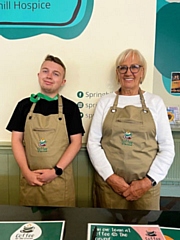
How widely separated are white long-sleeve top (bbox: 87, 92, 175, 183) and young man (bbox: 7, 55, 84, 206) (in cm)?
10

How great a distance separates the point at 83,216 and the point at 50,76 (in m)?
0.78

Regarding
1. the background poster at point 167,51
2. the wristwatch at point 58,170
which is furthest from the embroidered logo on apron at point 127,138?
the background poster at point 167,51

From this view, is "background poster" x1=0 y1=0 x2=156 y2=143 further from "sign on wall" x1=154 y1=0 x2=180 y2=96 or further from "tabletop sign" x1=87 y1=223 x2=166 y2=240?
"sign on wall" x1=154 y1=0 x2=180 y2=96

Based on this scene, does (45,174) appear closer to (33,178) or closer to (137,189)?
(33,178)

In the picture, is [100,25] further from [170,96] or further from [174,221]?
[170,96]

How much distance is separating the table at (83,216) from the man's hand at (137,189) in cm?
43

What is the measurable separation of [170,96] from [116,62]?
54.1 inches

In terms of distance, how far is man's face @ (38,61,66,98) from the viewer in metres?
1.53

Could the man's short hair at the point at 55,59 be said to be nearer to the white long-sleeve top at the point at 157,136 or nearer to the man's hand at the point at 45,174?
the white long-sleeve top at the point at 157,136

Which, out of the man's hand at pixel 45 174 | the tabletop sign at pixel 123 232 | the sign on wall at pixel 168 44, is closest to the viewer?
the tabletop sign at pixel 123 232

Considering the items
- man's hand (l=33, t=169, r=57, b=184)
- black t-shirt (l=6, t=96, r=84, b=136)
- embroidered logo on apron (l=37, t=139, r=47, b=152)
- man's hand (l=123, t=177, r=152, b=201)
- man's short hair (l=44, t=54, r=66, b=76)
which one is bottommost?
man's hand (l=123, t=177, r=152, b=201)

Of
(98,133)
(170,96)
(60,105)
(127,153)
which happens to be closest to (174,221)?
(127,153)

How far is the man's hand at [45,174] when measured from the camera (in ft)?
4.93

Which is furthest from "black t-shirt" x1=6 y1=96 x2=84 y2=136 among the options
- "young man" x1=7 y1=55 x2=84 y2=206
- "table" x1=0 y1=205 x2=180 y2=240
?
"table" x1=0 y1=205 x2=180 y2=240
